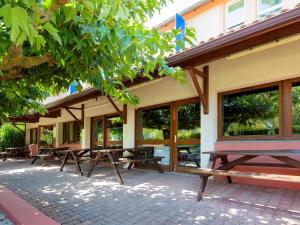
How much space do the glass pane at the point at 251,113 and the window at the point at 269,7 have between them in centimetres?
353

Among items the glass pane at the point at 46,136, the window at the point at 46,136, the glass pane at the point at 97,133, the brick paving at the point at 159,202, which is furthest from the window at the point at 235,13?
the glass pane at the point at 46,136

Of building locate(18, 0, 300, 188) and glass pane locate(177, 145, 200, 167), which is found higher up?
building locate(18, 0, 300, 188)

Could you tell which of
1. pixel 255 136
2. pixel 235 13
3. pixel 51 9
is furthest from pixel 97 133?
pixel 51 9

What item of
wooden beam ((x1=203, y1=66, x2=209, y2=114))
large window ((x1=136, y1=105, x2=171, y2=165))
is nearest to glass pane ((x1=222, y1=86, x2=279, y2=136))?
wooden beam ((x1=203, y1=66, x2=209, y2=114))

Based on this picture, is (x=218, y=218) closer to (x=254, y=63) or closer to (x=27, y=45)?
(x=27, y=45)

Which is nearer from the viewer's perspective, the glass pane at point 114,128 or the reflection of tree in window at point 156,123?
the reflection of tree in window at point 156,123

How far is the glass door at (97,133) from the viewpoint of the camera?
38.6ft

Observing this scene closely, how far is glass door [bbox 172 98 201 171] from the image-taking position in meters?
7.49

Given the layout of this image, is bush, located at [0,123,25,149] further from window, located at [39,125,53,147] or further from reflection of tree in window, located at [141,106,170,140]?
reflection of tree in window, located at [141,106,170,140]

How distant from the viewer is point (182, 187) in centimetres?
582

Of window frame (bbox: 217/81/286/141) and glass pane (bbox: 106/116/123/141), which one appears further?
glass pane (bbox: 106/116/123/141)

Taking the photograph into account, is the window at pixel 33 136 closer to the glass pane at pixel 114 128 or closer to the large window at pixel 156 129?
the glass pane at pixel 114 128

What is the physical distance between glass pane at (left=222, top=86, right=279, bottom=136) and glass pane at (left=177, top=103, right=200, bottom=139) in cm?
89

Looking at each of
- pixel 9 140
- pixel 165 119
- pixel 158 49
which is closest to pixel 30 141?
pixel 9 140
